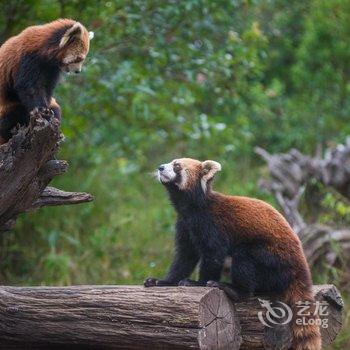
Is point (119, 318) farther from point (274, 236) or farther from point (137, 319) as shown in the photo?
point (274, 236)

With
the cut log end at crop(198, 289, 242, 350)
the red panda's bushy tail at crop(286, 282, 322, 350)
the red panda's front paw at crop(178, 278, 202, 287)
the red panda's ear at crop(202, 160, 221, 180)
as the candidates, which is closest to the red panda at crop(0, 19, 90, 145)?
the red panda's ear at crop(202, 160, 221, 180)

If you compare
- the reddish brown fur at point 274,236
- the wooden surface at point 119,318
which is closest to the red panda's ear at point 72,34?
the reddish brown fur at point 274,236

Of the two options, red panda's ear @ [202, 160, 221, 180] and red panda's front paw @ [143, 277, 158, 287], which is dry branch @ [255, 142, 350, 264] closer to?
red panda's ear @ [202, 160, 221, 180]

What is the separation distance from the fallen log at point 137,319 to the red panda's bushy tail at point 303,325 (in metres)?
0.05

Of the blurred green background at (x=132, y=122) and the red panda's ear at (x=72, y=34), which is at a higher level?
the red panda's ear at (x=72, y=34)

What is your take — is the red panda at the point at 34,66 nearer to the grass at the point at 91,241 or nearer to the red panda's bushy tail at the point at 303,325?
the red panda's bushy tail at the point at 303,325

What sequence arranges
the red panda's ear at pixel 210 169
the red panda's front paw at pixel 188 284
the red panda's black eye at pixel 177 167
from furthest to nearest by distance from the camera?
the red panda's black eye at pixel 177 167 < the red panda's ear at pixel 210 169 < the red panda's front paw at pixel 188 284

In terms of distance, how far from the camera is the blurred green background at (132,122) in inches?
256

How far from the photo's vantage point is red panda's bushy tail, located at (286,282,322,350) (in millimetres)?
4125

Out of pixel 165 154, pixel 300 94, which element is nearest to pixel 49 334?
pixel 165 154

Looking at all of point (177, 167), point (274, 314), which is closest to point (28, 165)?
point (177, 167)

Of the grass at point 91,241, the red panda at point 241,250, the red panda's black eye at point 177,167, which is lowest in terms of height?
the grass at point 91,241

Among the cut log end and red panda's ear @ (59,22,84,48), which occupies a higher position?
red panda's ear @ (59,22,84,48)

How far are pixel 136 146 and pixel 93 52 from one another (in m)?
1.99
